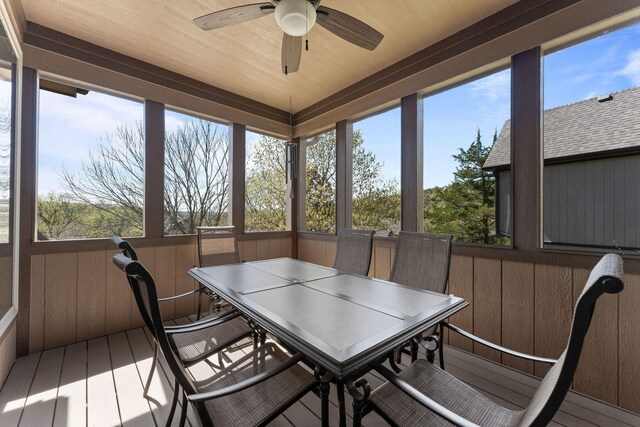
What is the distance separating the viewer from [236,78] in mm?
3406

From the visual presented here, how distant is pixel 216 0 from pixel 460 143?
248 centimetres

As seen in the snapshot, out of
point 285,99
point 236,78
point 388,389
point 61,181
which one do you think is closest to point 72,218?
point 61,181

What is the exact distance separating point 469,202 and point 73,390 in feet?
11.6

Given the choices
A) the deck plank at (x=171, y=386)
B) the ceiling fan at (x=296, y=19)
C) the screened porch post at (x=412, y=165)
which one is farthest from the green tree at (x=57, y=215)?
the screened porch post at (x=412, y=165)

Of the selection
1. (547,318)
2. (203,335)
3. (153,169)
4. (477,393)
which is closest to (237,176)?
(153,169)

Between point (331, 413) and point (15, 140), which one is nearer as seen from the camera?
point (331, 413)

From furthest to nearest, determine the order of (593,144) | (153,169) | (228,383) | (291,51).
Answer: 1. (153,169)
2. (291,51)
3. (593,144)
4. (228,383)

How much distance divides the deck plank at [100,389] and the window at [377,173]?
281 centimetres

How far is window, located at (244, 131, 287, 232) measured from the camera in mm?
4141

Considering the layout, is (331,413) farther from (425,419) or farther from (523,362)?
(523,362)

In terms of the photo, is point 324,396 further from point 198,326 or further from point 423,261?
point 423,261

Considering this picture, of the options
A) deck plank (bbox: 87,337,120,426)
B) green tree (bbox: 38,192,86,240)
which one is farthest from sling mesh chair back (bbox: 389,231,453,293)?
green tree (bbox: 38,192,86,240)

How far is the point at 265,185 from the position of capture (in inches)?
173

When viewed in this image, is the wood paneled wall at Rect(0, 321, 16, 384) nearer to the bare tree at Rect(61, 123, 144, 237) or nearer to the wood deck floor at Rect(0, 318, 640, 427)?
the wood deck floor at Rect(0, 318, 640, 427)
